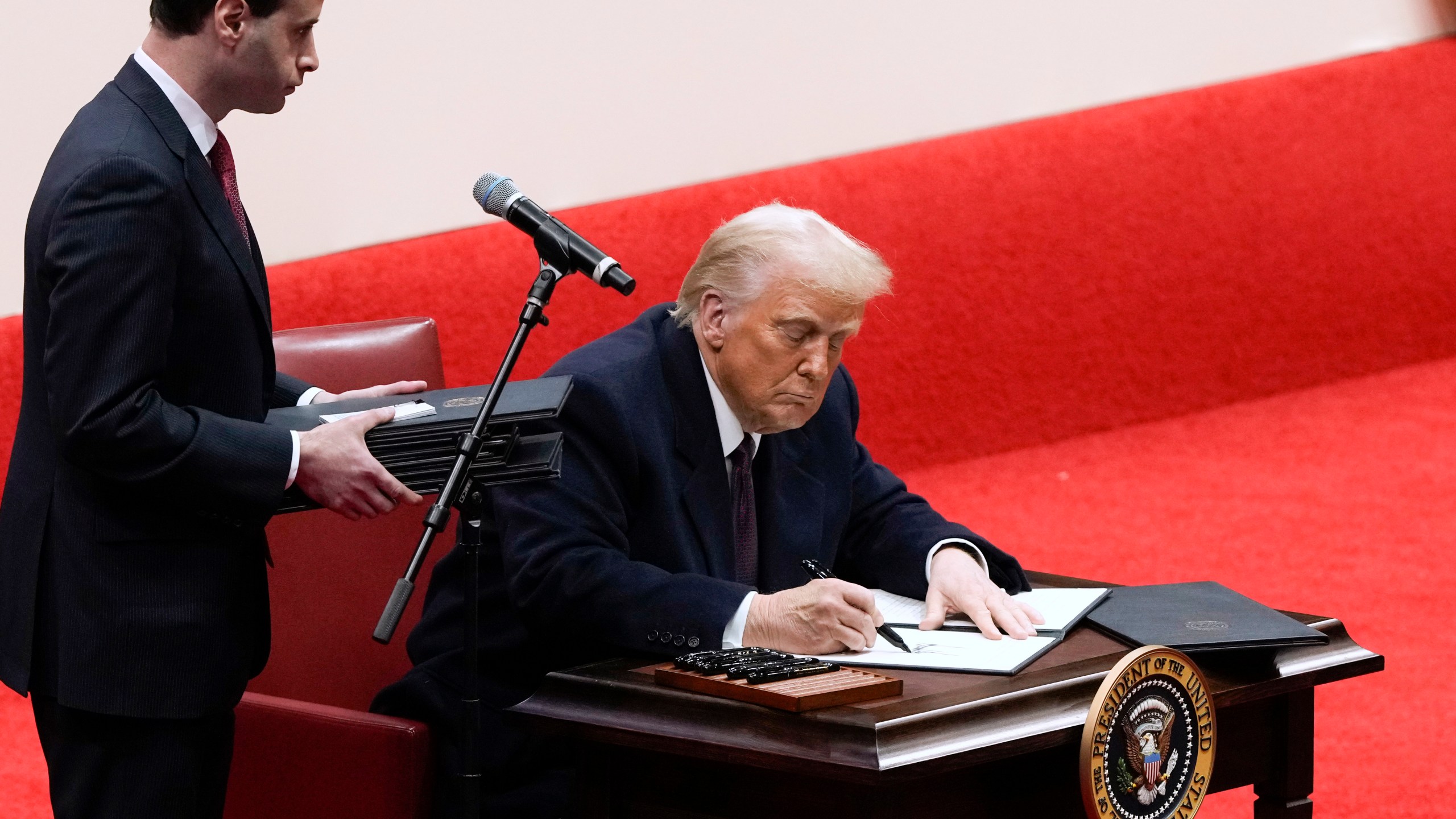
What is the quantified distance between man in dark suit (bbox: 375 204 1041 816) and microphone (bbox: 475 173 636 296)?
326mm

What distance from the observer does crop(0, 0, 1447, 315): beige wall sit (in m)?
3.57

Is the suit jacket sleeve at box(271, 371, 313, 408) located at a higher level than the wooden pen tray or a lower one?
higher

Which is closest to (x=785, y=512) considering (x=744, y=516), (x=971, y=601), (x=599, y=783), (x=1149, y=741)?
(x=744, y=516)

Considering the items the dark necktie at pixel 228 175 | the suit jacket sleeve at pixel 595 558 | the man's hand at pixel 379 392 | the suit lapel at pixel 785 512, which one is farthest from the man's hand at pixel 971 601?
the dark necktie at pixel 228 175

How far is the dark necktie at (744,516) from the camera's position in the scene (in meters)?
2.09

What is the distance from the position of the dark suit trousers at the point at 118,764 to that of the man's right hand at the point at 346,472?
0.28 metres

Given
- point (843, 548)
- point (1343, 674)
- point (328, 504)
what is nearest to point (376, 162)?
point (843, 548)

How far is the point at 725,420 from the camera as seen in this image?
2094 mm

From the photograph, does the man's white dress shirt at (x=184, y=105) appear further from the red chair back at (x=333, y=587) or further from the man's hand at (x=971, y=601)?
the red chair back at (x=333, y=587)

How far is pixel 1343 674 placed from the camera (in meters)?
1.79

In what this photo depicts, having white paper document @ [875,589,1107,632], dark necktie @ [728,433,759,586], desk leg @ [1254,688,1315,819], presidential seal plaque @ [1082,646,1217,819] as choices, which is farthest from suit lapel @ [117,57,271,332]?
desk leg @ [1254,688,1315,819]

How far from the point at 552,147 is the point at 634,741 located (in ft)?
8.70

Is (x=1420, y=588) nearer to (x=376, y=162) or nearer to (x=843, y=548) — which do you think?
(x=843, y=548)

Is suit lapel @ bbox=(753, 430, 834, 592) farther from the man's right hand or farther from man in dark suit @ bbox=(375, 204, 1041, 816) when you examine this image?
the man's right hand
